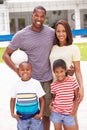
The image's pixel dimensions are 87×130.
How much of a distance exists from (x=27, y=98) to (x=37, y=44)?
0.58m

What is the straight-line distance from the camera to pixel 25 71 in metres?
3.73

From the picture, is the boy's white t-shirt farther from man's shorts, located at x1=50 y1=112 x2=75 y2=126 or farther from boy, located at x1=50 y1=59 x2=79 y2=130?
man's shorts, located at x1=50 y1=112 x2=75 y2=126

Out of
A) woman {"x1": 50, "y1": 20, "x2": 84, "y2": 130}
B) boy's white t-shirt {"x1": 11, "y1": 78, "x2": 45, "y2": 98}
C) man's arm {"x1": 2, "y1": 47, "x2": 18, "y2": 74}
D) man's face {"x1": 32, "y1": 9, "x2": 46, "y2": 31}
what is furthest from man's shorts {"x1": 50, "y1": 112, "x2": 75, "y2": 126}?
man's face {"x1": 32, "y1": 9, "x2": 46, "y2": 31}

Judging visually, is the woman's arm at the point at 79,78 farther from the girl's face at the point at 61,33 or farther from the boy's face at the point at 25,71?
the boy's face at the point at 25,71

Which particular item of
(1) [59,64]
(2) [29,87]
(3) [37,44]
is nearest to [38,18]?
(3) [37,44]

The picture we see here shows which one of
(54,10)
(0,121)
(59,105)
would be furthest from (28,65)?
(54,10)

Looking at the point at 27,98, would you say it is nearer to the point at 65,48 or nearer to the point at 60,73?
the point at 60,73

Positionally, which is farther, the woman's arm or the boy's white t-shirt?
the woman's arm

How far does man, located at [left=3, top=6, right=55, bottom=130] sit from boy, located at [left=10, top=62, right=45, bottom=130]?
8.3 inches

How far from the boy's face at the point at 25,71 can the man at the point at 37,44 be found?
180 millimetres

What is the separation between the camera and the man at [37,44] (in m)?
3.87

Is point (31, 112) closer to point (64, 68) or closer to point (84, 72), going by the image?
point (64, 68)

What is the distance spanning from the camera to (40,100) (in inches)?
150

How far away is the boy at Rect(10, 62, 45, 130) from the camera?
3.71 meters
